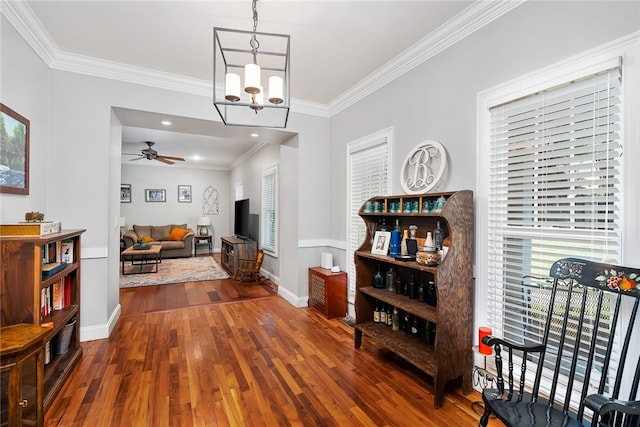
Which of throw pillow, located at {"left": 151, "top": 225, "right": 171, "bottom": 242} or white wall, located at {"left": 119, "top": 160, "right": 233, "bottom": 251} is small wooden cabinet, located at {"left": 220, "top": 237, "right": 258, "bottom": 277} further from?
white wall, located at {"left": 119, "top": 160, "right": 233, "bottom": 251}

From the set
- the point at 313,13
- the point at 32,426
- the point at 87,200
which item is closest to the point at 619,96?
the point at 313,13

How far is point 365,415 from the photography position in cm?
195

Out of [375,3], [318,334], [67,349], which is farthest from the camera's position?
[318,334]

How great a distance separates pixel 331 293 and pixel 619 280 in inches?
107

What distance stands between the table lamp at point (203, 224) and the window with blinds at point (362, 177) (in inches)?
248

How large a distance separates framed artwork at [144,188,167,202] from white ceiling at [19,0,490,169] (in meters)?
6.01

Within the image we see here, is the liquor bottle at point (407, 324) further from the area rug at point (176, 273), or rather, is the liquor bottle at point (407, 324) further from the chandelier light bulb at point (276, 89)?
the area rug at point (176, 273)

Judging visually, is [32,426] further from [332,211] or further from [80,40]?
[332,211]

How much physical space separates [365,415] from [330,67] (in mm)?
3140

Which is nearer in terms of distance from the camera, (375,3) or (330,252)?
(375,3)

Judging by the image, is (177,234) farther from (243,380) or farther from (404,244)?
(404,244)

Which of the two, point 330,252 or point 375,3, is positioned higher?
point 375,3

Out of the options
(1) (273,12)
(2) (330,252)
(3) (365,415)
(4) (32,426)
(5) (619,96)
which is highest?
(1) (273,12)

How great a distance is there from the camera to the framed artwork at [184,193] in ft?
30.1
